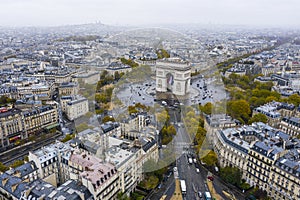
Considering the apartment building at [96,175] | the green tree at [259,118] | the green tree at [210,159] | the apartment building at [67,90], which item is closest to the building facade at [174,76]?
the apartment building at [67,90]

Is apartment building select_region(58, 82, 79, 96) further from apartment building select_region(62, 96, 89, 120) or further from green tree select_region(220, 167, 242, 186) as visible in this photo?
green tree select_region(220, 167, 242, 186)

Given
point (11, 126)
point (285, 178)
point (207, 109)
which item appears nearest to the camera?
point (285, 178)

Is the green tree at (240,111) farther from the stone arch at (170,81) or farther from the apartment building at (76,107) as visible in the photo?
the apartment building at (76,107)

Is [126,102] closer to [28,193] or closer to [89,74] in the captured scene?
[89,74]

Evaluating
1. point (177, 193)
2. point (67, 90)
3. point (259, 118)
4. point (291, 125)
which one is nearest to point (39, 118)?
point (67, 90)

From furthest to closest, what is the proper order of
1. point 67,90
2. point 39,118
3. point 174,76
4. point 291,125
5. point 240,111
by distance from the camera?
point 174,76, point 67,90, point 240,111, point 39,118, point 291,125

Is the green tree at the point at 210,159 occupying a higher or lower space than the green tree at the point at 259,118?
lower

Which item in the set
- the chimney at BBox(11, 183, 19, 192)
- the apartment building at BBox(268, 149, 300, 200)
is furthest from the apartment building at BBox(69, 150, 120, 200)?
the apartment building at BBox(268, 149, 300, 200)

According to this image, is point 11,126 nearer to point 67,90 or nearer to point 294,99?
point 67,90

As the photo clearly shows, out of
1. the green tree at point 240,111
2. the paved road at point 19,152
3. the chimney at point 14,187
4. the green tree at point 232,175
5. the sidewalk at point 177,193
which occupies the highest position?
the chimney at point 14,187

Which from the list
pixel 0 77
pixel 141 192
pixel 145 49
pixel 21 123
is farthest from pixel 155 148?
pixel 145 49

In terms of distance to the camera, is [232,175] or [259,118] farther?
[259,118]
